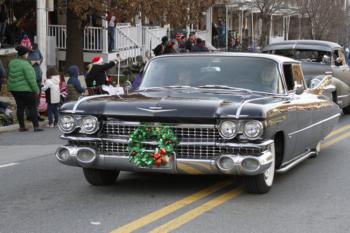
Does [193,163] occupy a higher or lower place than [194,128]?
lower

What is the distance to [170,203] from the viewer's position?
6.88 metres

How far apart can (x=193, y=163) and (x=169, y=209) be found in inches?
20.5

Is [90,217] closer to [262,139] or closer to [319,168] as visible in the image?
[262,139]

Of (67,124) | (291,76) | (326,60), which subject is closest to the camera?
(67,124)

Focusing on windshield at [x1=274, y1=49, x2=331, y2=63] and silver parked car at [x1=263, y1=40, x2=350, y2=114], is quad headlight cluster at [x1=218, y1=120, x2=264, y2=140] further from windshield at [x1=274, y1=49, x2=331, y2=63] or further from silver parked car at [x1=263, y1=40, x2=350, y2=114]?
windshield at [x1=274, y1=49, x2=331, y2=63]

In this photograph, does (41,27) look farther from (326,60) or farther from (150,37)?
(150,37)

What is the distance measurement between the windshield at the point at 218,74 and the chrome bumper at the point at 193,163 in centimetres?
117

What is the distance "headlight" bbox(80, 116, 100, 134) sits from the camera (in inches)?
279

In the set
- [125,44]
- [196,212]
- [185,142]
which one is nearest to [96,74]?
[185,142]

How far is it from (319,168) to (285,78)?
1538 millimetres

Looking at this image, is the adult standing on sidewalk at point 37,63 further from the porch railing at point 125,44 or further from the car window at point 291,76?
the porch railing at point 125,44

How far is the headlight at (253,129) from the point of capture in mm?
6719

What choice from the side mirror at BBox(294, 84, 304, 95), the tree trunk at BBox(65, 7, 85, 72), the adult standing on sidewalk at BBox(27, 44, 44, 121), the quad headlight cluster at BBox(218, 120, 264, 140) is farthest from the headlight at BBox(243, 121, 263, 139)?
the tree trunk at BBox(65, 7, 85, 72)

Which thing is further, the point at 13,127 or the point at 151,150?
the point at 13,127
